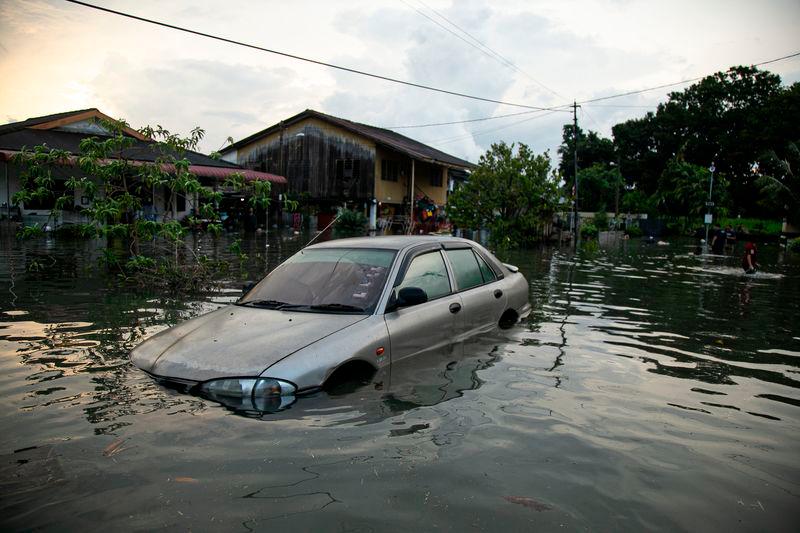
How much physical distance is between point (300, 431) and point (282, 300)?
5.38ft

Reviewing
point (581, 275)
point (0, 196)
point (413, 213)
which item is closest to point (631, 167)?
point (413, 213)

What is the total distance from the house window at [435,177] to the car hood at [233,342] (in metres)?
36.1

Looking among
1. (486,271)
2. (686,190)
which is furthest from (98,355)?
(686,190)

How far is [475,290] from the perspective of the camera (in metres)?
6.46

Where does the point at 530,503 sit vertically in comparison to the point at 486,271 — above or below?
below

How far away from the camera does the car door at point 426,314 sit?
500 cm

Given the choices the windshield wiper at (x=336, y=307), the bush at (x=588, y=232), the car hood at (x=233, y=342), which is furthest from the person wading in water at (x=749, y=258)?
the bush at (x=588, y=232)

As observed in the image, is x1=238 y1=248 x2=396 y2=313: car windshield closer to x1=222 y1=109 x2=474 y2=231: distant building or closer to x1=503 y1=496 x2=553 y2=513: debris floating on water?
x1=503 y1=496 x2=553 y2=513: debris floating on water

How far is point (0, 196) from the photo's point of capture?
23422mm

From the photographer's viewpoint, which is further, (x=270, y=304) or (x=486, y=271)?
(x=486, y=271)

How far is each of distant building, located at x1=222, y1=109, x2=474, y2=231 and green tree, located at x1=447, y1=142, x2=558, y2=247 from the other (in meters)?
8.18

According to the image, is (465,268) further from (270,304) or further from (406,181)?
(406,181)

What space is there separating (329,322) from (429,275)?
150cm

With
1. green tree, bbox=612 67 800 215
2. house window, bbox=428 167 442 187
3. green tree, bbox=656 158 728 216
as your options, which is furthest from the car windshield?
green tree, bbox=612 67 800 215
